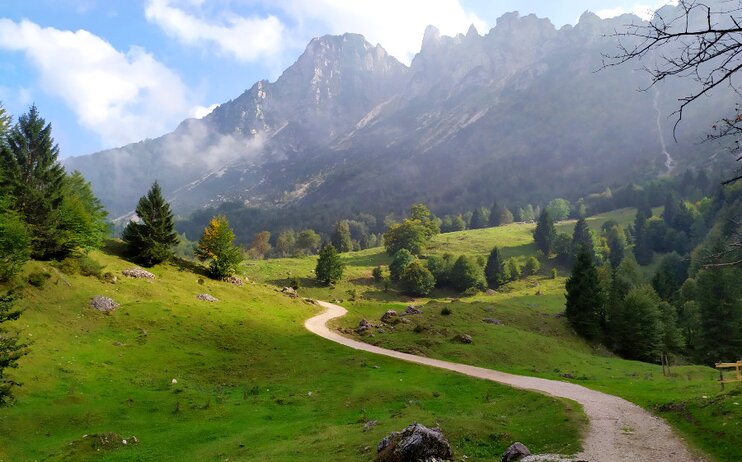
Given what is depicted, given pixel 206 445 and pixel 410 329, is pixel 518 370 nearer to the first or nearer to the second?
pixel 410 329

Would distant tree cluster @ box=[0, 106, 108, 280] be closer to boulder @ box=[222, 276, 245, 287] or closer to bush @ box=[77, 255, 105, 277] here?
bush @ box=[77, 255, 105, 277]

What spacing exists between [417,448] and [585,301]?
6149cm

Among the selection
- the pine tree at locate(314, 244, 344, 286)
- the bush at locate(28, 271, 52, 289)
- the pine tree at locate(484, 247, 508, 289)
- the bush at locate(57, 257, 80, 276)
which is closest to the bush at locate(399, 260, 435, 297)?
the pine tree at locate(314, 244, 344, 286)

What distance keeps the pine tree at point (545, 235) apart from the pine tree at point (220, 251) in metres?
120

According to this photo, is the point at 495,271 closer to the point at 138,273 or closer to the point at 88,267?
the point at 138,273

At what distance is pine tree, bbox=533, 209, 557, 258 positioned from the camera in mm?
154137

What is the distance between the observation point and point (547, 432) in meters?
18.7

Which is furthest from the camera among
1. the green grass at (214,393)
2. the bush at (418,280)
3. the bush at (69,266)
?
the bush at (418,280)

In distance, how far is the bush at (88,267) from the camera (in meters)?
48.5

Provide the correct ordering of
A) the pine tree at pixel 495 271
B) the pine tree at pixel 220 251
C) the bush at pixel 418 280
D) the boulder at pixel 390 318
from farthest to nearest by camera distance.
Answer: the pine tree at pixel 495 271
the bush at pixel 418 280
the pine tree at pixel 220 251
the boulder at pixel 390 318

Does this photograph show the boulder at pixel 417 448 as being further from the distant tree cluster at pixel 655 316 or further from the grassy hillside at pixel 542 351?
the distant tree cluster at pixel 655 316

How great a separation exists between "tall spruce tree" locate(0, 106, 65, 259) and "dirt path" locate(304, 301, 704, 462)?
149ft

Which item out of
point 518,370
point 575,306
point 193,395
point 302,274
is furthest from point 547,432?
point 302,274

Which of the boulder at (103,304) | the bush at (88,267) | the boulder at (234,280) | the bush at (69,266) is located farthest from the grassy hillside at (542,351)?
the bush at (69,266)
